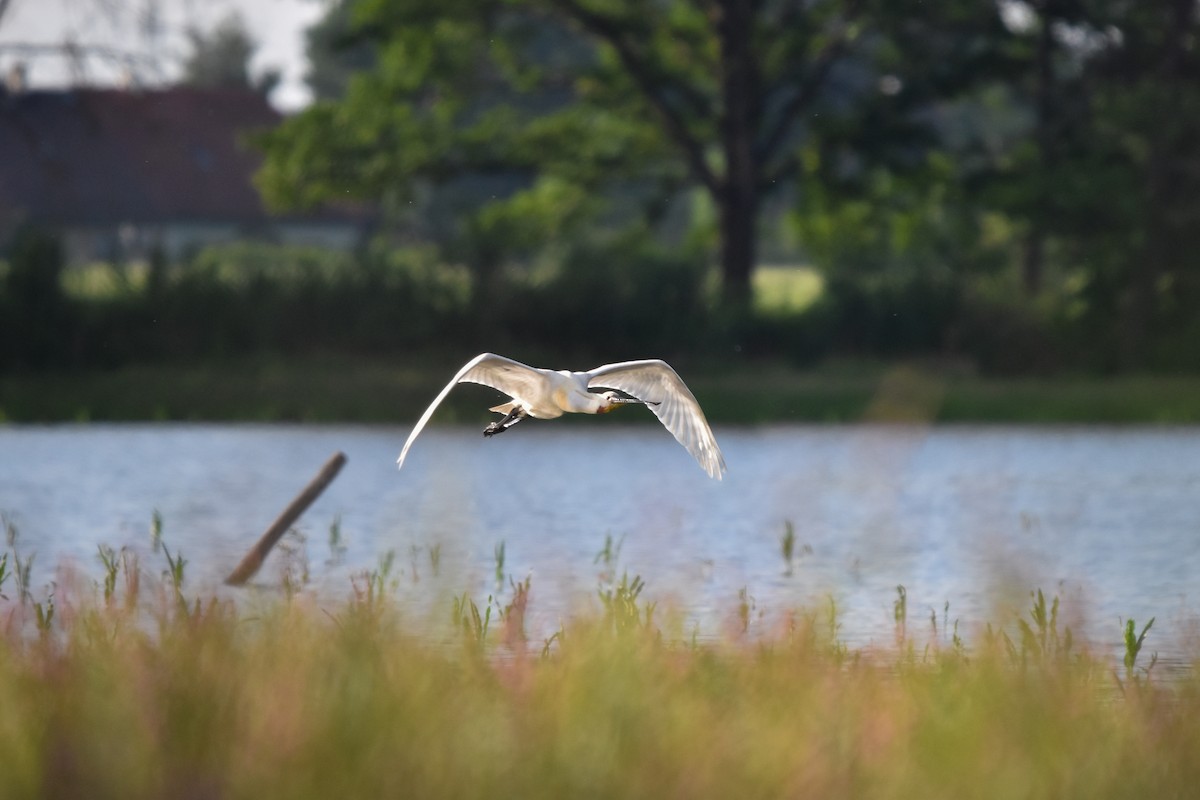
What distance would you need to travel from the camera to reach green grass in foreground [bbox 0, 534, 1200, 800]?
25.8ft

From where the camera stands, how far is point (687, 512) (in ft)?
76.1

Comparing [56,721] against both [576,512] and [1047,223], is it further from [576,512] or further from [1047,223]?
[1047,223]

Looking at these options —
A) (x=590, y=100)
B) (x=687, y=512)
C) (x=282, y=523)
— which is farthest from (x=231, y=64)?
(x=282, y=523)

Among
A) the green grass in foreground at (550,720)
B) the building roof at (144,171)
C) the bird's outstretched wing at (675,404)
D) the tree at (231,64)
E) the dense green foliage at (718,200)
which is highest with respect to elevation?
the tree at (231,64)

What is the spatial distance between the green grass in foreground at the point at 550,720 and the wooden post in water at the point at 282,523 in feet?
18.4

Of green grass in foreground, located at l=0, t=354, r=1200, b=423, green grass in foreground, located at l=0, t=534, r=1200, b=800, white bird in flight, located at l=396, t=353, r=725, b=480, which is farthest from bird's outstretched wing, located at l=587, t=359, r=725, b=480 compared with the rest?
green grass in foreground, located at l=0, t=354, r=1200, b=423

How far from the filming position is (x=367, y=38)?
3506 cm

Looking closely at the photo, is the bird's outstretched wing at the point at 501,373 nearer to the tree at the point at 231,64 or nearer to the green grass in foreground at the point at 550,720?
the green grass in foreground at the point at 550,720

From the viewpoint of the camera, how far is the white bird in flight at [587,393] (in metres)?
11.6

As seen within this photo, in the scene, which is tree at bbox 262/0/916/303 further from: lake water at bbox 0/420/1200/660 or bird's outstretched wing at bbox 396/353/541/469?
bird's outstretched wing at bbox 396/353/541/469

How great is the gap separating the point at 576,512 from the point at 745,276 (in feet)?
44.5

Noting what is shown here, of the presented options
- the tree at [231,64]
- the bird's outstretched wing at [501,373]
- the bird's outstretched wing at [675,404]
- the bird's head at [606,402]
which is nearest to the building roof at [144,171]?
the tree at [231,64]

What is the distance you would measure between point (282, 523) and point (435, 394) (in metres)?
15.4

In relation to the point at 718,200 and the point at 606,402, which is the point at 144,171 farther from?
the point at 606,402
